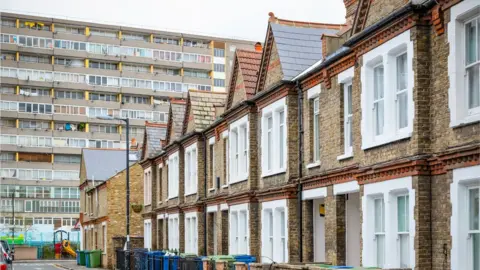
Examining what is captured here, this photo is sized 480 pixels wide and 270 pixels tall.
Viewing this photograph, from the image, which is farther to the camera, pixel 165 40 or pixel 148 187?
pixel 165 40

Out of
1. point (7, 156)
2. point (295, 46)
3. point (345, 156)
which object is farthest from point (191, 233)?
point (7, 156)

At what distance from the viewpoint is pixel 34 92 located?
364ft

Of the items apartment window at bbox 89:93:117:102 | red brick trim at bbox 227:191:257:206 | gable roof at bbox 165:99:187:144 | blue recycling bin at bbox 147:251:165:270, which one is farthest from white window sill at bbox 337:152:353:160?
apartment window at bbox 89:93:117:102

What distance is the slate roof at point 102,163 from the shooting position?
65688mm

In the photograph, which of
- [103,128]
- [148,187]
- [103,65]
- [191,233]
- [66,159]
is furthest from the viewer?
[103,128]

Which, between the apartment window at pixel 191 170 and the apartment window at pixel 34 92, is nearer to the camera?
the apartment window at pixel 191 170

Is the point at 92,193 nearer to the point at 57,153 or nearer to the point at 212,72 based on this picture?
the point at 57,153

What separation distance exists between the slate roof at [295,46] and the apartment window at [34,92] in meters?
88.9

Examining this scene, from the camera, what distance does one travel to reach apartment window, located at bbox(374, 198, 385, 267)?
1725 centimetres

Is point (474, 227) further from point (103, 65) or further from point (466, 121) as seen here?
point (103, 65)

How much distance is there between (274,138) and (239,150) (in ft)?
12.4

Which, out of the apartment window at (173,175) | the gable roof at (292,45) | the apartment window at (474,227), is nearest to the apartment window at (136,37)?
the apartment window at (173,175)

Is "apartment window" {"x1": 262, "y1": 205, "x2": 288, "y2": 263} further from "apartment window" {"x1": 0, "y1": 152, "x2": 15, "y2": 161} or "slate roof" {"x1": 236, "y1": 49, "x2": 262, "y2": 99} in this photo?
"apartment window" {"x1": 0, "y1": 152, "x2": 15, "y2": 161}

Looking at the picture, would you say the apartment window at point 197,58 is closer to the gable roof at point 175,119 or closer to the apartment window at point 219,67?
the apartment window at point 219,67
